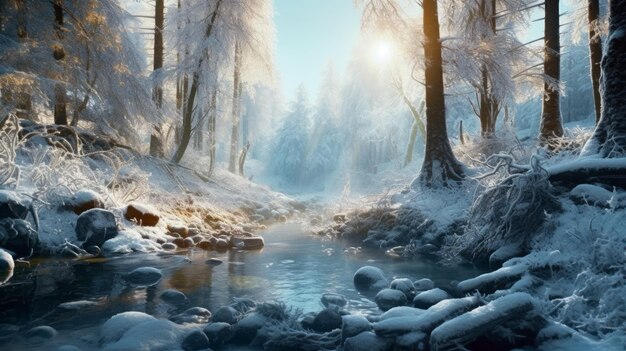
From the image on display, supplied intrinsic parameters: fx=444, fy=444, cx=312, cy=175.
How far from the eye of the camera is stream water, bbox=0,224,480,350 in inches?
192

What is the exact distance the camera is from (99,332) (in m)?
4.44

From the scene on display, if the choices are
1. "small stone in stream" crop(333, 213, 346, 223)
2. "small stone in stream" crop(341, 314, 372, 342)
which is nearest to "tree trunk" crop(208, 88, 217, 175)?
"small stone in stream" crop(333, 213, 346, 223)

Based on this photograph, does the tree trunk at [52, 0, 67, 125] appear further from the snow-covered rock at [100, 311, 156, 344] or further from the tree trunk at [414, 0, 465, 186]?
the tree trunk at [414, 0, 465, 186]

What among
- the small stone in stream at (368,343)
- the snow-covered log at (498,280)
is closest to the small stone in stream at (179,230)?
the snow-covered log at (498,280)

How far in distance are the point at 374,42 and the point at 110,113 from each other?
27.1 feet

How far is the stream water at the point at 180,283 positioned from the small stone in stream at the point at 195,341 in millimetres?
910

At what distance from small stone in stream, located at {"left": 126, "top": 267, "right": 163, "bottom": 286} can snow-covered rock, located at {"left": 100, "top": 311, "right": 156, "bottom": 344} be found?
2.12 m

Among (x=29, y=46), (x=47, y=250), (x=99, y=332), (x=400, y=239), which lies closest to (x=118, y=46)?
(x=29, y=46)

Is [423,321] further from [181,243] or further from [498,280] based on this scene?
[181,243]

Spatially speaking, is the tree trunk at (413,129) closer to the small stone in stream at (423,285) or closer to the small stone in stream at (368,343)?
the small stone in stream at (423,285)

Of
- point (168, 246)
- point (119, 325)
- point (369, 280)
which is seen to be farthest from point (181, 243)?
point (119, 325)

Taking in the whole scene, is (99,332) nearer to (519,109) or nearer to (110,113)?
(110,113)

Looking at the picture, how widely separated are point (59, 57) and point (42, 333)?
32.0 ft

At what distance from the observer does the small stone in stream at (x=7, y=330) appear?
4259 millimetres
